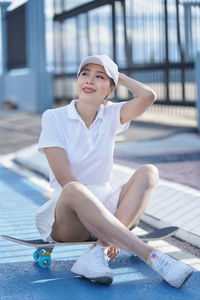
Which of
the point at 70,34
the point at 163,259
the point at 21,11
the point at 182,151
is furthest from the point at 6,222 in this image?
the point at 21,11

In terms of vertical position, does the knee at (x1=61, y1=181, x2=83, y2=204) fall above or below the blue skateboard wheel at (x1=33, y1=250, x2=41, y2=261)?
above

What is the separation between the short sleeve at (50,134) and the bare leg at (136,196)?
1.68 feet

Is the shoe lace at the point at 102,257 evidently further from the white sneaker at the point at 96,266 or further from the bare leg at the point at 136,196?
the bare leg at the point at 136,196

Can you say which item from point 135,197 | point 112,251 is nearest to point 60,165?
point 135,197

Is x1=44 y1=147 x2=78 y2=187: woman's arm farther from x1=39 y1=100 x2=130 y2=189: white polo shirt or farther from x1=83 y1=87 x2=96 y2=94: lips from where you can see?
x1=83 y1=87 x2=96 y2=94: lips

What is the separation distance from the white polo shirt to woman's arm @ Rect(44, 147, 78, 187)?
4 centimetres

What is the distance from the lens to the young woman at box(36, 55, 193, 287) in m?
3.50

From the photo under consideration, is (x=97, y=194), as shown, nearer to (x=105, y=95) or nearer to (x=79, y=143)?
(x=79, y=143)

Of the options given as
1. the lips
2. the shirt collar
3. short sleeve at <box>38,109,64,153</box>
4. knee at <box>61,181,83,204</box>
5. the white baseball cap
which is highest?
the white baseball cap

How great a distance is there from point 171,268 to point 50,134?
1115mm

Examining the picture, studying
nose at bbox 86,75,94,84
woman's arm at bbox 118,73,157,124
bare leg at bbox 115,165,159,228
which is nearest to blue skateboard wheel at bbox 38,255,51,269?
bare leg at bbox 115,165,159,228

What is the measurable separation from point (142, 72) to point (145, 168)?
30.8ft

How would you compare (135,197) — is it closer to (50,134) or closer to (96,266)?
(96,266)

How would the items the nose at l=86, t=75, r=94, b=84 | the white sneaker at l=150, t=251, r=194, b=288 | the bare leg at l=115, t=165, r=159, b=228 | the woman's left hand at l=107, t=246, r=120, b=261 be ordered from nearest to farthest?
the white sneaker at l=150, t=251, r=194, b=288, the woman's left hand at l=107, t=246, r=120, b=261, the bare leg at l=115, t=165, r=159, b=228, the nose at l=86, t=75, r=94, b=84
